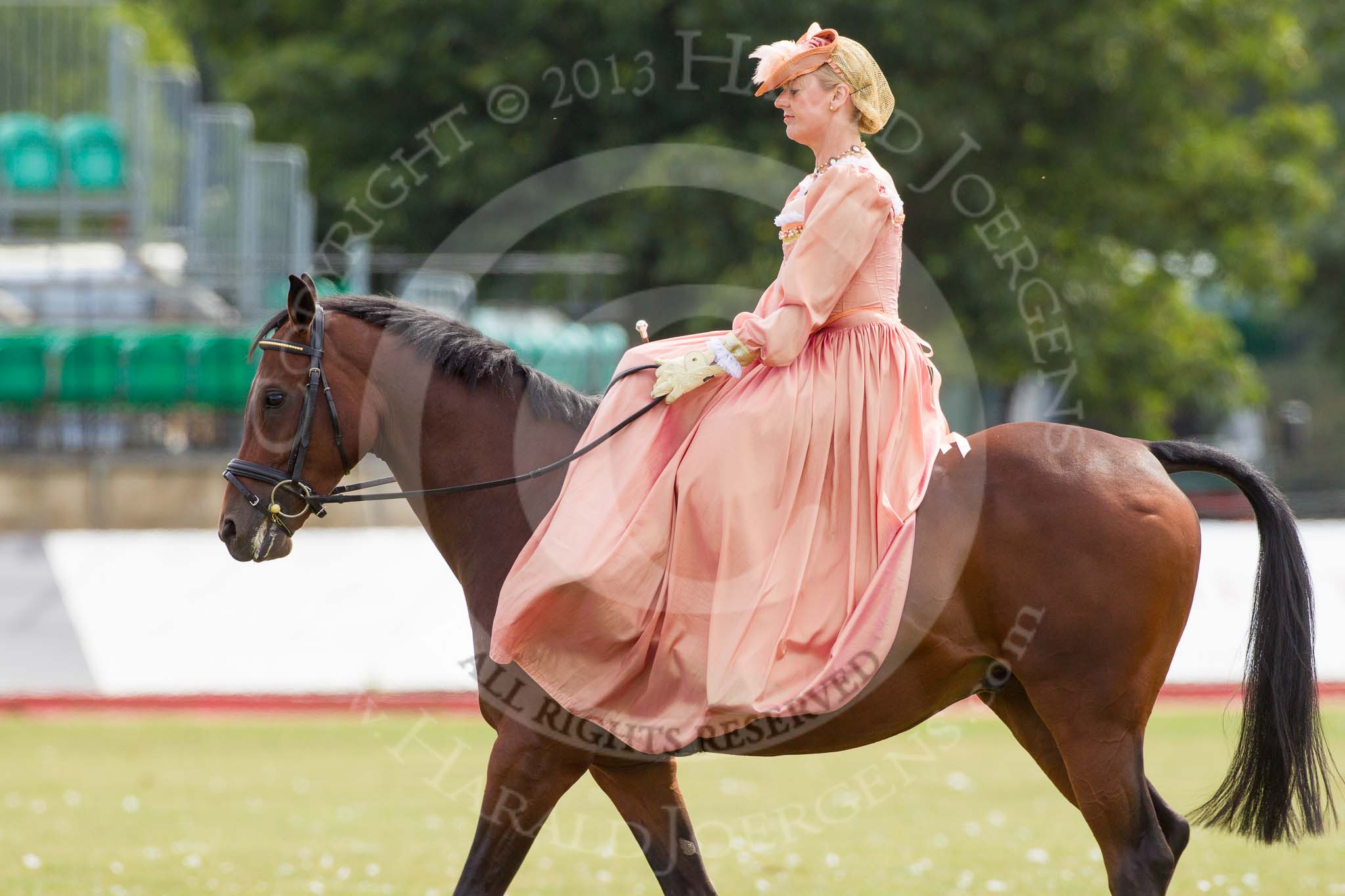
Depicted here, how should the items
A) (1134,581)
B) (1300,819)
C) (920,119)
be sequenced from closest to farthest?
(1134,581) → (1300,819) → (920,119)

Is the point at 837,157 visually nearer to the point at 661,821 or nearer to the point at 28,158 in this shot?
the point at 661,821

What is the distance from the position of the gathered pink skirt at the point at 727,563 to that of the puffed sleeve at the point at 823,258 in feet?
0.47

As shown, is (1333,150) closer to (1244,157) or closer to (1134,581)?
(1244,157)

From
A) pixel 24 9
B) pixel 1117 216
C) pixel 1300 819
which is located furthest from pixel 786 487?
pixel 24 9

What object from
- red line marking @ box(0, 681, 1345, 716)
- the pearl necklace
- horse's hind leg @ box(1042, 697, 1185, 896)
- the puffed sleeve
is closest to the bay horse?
horse's hind leg @ box(1042, 697, 1185, 896)

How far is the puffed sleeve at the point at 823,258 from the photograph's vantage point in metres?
3.82

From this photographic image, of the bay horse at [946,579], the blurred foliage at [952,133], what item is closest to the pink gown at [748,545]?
the bay horse at [946,579]

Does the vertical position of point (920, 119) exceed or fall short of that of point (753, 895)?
it exceeds it

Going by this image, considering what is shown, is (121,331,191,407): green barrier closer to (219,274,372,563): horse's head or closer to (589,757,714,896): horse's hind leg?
(219,274,372,563): horse's head

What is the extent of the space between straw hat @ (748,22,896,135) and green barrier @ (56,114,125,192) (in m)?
16.6

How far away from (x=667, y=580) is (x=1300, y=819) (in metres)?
1.85

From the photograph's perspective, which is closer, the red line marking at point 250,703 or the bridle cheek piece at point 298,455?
the bridle cheek piece at point 298,455

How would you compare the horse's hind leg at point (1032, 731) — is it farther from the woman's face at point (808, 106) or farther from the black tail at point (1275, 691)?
the woman's face at point (808, 106)

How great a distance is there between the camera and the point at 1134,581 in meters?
3.81
